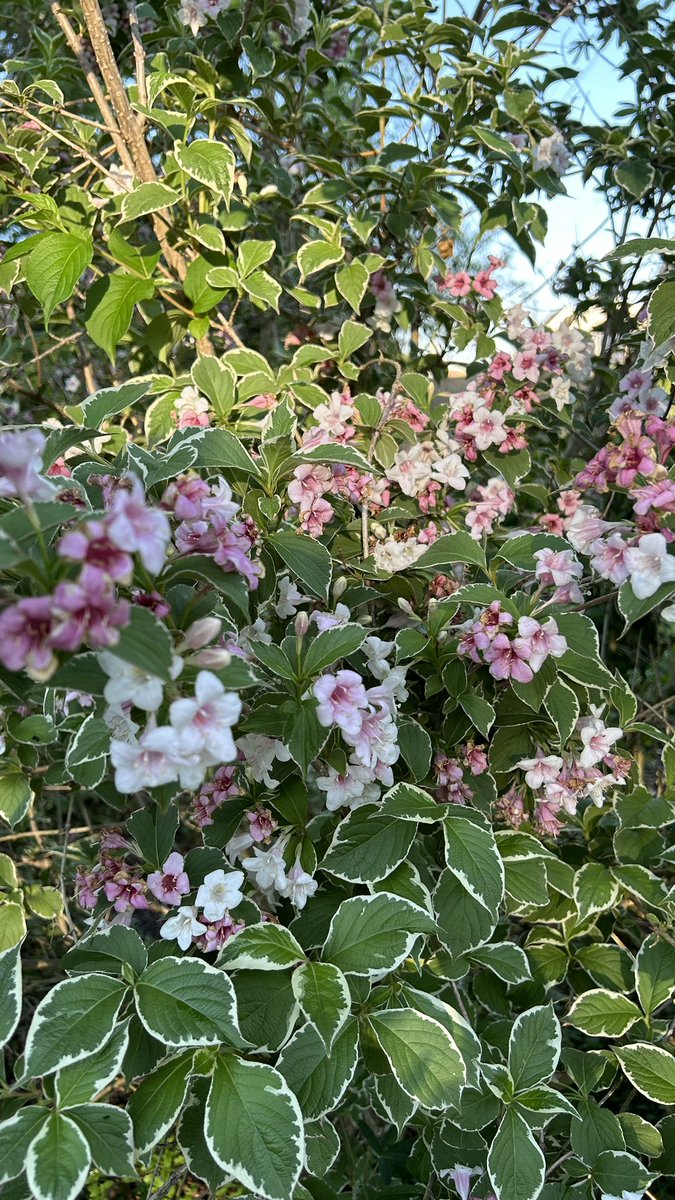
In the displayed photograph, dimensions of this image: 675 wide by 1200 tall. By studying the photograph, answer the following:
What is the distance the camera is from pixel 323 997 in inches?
38.0

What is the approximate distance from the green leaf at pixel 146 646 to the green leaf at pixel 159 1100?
59 cm

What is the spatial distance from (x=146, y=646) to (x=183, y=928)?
0.58 metres

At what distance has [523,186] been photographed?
1.85 metres

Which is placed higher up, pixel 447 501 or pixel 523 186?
pixel 523 186

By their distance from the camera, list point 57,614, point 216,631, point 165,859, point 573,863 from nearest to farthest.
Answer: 1. point 57,614
2. point 216,631
3. point 165,859
4. point 573,863

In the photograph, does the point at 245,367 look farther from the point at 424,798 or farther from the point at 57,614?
the point at 57,614

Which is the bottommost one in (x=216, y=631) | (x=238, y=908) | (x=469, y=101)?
(x=238, y=908)

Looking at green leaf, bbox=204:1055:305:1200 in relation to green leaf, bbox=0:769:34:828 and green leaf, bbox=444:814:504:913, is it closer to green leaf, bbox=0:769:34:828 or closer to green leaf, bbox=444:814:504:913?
green leaf, bbox=444:814:504:913

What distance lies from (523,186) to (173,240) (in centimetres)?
77

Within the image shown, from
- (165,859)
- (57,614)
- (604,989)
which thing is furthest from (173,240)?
(604,989)

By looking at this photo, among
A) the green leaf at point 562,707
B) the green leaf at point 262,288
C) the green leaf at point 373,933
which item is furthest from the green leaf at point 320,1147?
the green leaf at point 262,288

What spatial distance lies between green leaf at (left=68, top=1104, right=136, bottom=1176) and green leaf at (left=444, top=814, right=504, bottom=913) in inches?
19.2

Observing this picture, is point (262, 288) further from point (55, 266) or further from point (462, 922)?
point (462, 922)

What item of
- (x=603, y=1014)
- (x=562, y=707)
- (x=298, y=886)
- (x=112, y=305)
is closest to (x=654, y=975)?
(x=603, y=1014)
